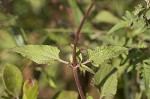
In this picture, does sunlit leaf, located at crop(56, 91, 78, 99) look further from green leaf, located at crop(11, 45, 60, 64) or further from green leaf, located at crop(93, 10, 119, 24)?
green leaf, located at crop(93, 10, 119, 24)

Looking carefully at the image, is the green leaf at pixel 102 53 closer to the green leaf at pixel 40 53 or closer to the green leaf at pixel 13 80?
the green leaf at pixel 40 53

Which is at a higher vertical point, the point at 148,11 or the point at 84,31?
the point at 84,31

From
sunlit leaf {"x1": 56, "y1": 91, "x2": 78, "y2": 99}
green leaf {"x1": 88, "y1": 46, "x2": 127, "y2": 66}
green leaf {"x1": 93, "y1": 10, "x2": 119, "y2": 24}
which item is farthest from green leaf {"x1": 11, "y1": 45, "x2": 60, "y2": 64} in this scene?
green leaf {"x1": 93, "y1": 10, "x2": 119, "y2": 24}

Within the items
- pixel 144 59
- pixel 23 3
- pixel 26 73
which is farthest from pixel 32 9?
pixel 144 59

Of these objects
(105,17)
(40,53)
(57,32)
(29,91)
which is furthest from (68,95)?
(105,17)

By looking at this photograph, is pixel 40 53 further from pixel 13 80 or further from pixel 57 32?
pixel 57 32

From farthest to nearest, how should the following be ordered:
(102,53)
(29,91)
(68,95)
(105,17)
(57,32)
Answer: (105,17) < (57,32) < (68,95) < (29,91) < (102,53)

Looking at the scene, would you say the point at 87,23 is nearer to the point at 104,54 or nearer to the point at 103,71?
the point at 103,71
